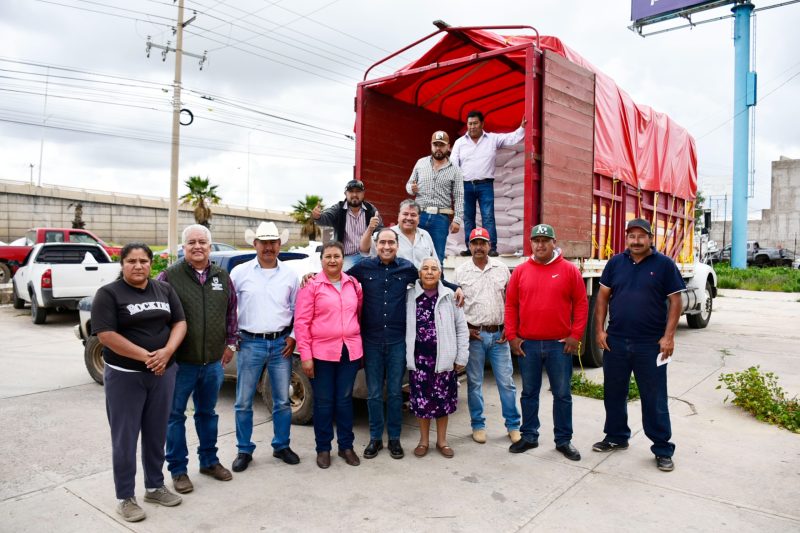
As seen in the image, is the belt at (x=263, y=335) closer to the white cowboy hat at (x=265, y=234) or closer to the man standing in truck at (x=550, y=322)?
the white cowboy hat at (x=265, y=234)

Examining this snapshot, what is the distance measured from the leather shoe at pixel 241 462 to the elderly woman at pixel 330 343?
0.50 meters

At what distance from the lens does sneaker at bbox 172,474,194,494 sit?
3676 millimetres

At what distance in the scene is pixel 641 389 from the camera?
427 cm

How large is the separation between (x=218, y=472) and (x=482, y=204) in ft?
13.0

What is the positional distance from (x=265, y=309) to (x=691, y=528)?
2.94m

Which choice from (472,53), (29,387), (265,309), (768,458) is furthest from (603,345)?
(29,387)

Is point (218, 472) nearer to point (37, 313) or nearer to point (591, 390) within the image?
point (591, 390)

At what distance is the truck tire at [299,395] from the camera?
4883 millimetres

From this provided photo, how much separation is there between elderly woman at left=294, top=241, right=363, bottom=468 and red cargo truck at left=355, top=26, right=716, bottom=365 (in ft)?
7.44

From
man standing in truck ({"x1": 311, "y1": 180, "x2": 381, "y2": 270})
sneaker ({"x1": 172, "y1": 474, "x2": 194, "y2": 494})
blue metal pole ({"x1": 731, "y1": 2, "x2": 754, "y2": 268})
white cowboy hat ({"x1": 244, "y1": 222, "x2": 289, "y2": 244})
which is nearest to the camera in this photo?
sneaker ({"x1": 172, "y1": 474, "x2": 194, "y2": 494})

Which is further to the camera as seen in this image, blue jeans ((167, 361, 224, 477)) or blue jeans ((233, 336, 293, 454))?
blue jeans ((233, 336, 293, 454))

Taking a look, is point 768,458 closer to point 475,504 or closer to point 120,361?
point 475,504

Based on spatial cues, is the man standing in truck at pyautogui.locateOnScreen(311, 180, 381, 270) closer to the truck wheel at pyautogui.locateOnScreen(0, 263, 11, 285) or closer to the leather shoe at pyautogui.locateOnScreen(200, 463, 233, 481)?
the leather shoe at pyautogui.locateOnScreen(200, 463, 233, 481)

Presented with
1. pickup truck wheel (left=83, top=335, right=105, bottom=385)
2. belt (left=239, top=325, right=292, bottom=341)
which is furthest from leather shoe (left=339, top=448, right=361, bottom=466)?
pickup truck wheel (left=83, top=335, right=105, bottom=385)
